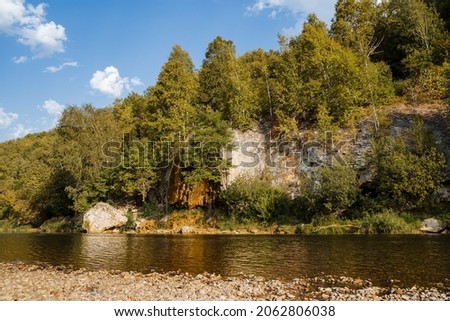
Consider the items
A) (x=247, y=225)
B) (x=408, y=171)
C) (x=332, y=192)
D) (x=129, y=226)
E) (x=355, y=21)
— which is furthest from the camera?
(x=355, y=21)

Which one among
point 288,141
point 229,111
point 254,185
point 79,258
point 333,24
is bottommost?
point 79,258

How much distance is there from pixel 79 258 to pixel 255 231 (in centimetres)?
2318

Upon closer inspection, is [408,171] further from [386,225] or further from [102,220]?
[102,220]

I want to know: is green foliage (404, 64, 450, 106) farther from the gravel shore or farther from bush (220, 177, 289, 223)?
the gravel shore

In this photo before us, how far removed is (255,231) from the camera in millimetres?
45469

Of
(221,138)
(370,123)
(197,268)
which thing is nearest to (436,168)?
(370,123)

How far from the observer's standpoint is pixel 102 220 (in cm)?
5444

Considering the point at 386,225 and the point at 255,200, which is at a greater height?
the point at 255,200

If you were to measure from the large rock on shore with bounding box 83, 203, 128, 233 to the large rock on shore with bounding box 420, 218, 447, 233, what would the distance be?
37.7 m

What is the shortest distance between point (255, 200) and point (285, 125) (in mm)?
13219

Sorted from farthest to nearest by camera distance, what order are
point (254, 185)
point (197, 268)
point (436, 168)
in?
point (254, 185), point (436, 168), point (197, 268)

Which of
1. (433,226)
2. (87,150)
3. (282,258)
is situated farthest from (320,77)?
(87,150)

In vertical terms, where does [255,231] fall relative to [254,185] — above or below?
below
